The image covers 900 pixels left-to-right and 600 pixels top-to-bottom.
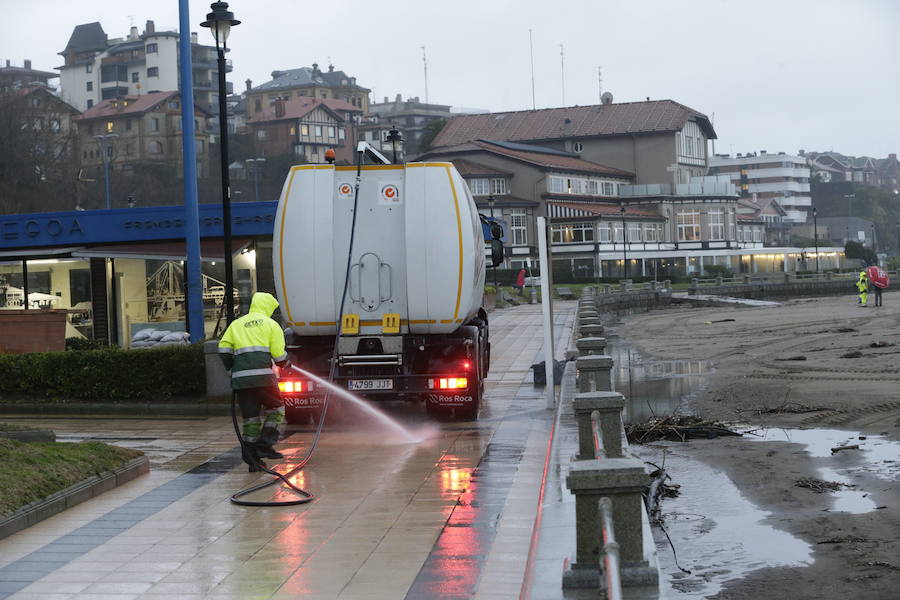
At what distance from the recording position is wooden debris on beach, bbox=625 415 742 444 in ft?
57.7

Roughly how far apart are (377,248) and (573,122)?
89479 millimetres

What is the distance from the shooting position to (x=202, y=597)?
24.3 ft

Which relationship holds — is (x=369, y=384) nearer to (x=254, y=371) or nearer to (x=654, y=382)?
(x=254, y=371)

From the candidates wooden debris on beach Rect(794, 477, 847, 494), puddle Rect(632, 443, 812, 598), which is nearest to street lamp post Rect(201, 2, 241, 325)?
puddle Rect(632, 443, 812, 598)

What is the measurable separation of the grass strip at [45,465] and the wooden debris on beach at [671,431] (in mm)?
8171

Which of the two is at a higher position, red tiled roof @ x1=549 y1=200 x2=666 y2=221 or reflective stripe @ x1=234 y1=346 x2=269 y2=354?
red tiled roof @ x1=549 y1=200 x2=666 y2=221

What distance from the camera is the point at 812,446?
16.9m

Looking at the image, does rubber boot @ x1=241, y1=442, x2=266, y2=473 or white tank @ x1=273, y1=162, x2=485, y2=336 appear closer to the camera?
rubber boot @ x1=241, y1=442, x2=266, y2=473

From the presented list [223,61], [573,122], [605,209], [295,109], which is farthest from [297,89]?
[223,61]

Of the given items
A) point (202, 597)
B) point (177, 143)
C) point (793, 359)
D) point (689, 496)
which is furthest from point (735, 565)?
point (177, 143)

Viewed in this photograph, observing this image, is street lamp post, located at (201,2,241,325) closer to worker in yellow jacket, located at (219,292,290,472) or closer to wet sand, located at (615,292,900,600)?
worker in yellow jacket, located at (219,292,290,472)

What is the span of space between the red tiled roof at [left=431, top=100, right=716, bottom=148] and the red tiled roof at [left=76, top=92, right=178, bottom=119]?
1178 inches

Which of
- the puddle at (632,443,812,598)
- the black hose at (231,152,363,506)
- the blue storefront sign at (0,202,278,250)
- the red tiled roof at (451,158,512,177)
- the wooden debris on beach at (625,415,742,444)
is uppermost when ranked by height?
the red tiled roof at (451,158,512,177)

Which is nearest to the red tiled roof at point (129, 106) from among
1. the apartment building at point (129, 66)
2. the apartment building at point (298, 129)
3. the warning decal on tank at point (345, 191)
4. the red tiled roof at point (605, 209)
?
the apartment building at point (129, 66)
